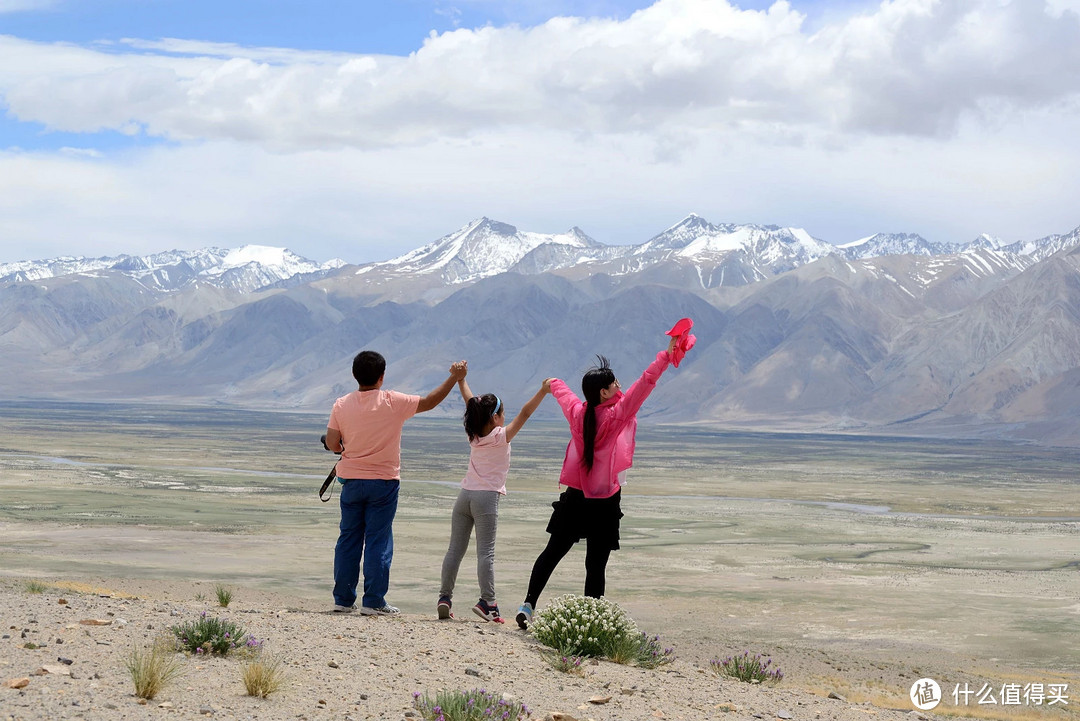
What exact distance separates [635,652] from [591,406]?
2.01m

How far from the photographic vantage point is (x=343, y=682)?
814 cm

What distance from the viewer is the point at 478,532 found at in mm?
10500

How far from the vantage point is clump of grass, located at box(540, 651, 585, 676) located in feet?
29.9

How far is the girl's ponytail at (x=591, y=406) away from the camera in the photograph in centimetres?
972

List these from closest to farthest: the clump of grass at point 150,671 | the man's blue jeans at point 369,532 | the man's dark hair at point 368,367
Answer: the clump of grass at point 150,671 < the man's dark hair at point 368,367 < the man's blue jeans at point 369,532

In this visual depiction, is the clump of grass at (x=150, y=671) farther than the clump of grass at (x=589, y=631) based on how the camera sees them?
No

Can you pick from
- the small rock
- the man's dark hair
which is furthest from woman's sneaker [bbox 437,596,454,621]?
the small rock

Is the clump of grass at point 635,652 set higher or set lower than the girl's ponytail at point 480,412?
lower

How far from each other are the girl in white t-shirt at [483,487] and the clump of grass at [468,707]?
93.6 inches

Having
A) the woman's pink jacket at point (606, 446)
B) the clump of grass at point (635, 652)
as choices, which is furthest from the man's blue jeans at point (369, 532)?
the clump of grass at point (635, 652)

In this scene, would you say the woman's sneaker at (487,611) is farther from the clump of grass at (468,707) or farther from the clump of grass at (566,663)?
the clump of grass at (468,707)

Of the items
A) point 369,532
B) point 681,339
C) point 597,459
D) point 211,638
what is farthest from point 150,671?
point 681,339

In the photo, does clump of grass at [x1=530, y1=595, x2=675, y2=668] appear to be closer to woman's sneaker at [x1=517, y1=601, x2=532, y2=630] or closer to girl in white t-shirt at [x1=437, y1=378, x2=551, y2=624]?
woman's sneaker at [x1=517, y1=601, x2=532, y2=630]

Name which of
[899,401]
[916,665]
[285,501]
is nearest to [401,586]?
[916,665]
